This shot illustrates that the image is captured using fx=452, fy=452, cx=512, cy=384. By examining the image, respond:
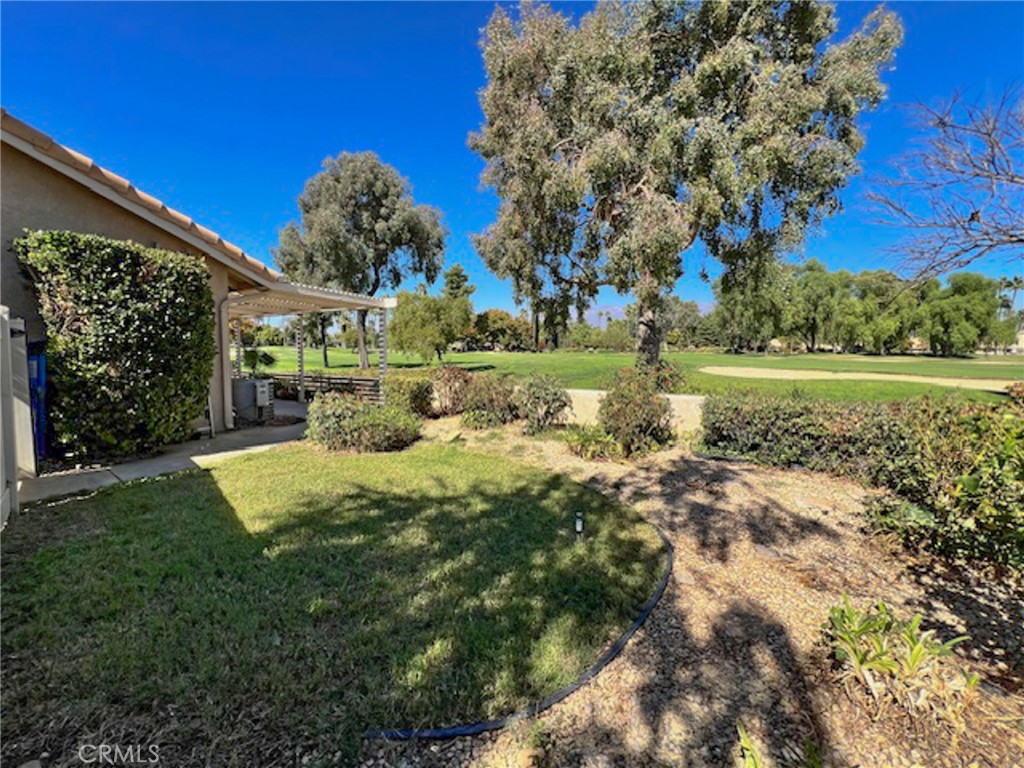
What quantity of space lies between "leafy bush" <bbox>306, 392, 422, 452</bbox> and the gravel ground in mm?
4202

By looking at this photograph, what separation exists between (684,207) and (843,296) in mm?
56485

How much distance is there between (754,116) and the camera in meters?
9.50

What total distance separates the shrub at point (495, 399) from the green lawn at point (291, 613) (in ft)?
13.9

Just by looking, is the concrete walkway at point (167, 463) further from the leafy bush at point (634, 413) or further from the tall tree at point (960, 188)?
the tall tree at point (960, 188)

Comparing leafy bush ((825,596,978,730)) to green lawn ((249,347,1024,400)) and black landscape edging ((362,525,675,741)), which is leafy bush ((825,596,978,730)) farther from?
green lawn ((249,347,1024,400))

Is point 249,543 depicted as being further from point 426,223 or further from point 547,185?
point 426,223

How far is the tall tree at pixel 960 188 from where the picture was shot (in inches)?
204

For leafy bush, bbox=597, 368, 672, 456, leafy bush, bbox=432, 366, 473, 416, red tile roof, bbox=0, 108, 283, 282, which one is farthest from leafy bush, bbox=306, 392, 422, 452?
leafy bush, bbox=597, 368, 672, 456

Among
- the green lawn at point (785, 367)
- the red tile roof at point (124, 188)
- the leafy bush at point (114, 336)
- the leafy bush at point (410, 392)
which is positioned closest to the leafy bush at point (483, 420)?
the leafy bush at point (410, 392)

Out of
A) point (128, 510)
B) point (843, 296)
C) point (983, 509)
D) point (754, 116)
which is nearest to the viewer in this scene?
point (983, 509)

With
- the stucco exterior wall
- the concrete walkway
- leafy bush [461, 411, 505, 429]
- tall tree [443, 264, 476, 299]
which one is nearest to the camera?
the concrete walkway

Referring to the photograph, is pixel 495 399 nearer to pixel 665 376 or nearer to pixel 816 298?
pixel 665 376

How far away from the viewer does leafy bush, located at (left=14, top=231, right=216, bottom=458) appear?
5.46m

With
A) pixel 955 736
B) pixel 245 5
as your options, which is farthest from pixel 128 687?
pixel 245 5
